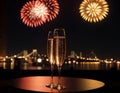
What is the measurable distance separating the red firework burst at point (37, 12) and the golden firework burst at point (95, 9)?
1.18 meters

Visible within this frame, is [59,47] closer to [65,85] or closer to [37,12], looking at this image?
[65,85]

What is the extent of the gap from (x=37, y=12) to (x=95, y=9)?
7.55 feet

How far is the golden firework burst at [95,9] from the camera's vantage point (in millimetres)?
9898

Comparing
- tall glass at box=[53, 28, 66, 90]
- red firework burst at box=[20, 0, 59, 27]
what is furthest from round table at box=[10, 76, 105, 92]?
red firework burst at box=[20, 0, 59, 27]

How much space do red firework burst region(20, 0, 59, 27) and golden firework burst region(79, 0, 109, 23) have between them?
3.86 ft

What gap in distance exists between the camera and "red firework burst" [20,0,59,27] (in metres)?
9.42

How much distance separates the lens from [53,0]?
10523 mm

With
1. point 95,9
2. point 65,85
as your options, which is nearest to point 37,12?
point 95,9

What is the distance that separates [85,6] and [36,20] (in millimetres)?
2028

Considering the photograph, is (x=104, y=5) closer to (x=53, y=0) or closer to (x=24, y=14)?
(x=53, y=0)

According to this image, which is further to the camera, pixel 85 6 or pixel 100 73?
pixel 85 6

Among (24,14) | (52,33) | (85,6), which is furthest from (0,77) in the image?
(52,33)

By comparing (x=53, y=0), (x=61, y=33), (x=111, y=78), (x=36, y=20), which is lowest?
(x=111, y=78)

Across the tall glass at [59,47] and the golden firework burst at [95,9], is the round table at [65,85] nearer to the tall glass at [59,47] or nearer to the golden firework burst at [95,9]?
the tall glass at [59,47]
